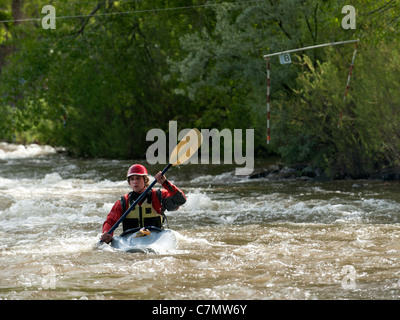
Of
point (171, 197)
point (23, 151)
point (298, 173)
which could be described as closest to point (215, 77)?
point (298, 173)

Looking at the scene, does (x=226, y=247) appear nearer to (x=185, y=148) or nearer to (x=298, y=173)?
(x=185, y=148)

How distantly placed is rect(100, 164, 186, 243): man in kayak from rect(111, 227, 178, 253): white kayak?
0.11 m

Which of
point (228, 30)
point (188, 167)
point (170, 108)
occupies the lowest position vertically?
point (188, 167)

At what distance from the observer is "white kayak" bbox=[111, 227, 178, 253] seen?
6648 mm

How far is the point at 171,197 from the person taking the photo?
6.83 metres

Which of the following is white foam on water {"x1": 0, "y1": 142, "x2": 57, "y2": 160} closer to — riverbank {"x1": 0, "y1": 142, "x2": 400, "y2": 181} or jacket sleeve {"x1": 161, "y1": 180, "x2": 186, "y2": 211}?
riverbank {"x1": 0, "y1": 142, "x2": 400, "y2": 181}

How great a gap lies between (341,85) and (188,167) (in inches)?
256

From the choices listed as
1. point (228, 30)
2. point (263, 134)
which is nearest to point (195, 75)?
point (228, 30)

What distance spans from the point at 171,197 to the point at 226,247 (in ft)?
2.99

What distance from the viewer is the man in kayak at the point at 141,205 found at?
22.6ft

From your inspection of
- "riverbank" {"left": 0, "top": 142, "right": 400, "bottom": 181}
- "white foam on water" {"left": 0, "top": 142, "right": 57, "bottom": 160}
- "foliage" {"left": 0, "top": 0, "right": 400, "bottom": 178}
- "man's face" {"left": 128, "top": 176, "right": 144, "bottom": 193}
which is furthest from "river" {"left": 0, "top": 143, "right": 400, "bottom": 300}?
"white foam on water" {"left": 0, "top": 142, "right": 57, "bottom": 160}
